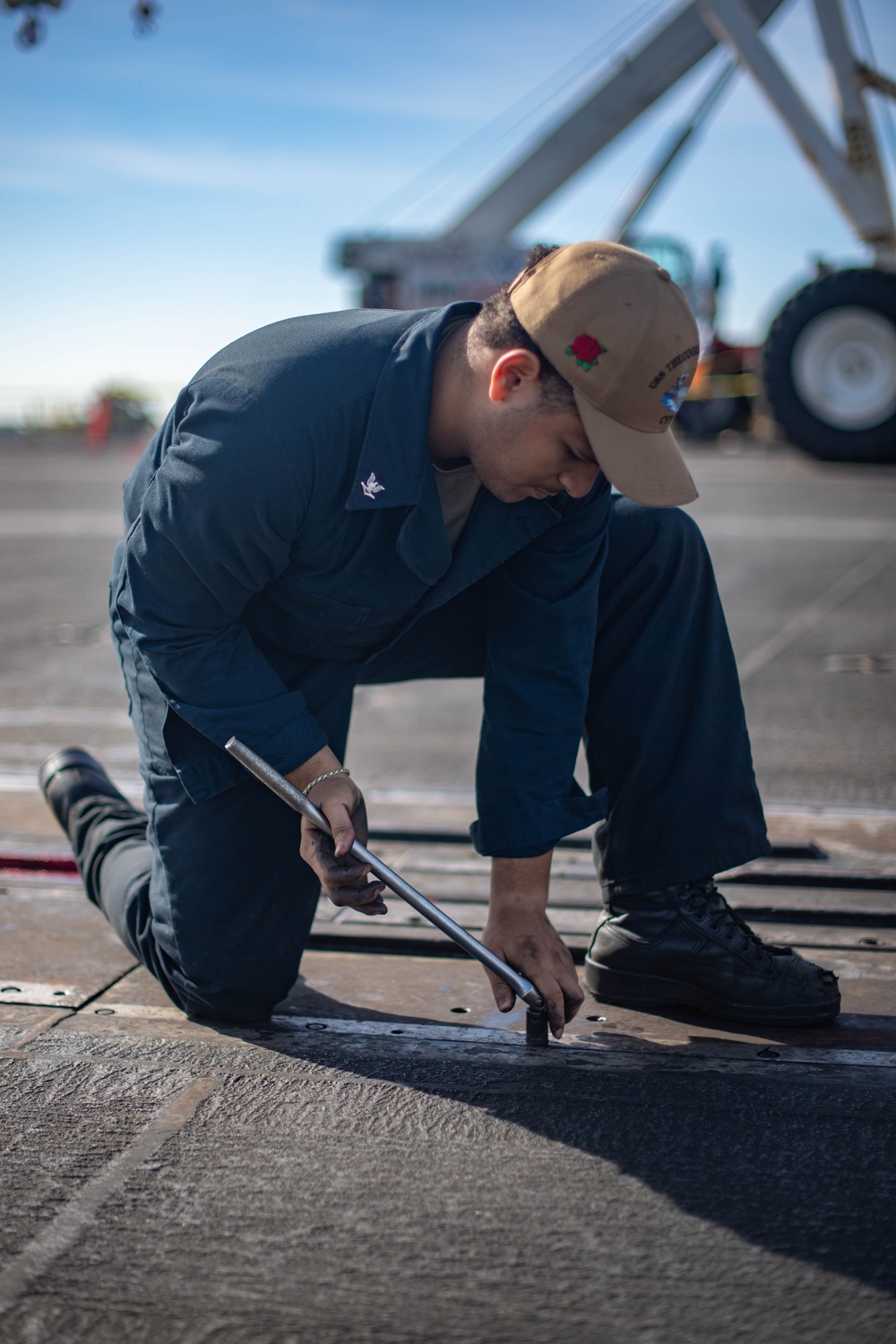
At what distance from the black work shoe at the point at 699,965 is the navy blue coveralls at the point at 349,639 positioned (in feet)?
0.18

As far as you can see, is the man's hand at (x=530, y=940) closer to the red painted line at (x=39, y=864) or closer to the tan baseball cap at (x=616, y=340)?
the tan baseball cap at (x=616, y=340)

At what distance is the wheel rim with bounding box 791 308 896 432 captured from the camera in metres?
8.81

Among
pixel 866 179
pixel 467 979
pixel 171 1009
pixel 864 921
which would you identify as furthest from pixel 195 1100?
pixel 866 179

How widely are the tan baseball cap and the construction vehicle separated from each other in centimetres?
776

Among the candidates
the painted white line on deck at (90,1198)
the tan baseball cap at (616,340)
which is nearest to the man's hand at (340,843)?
the painted white line on deck at (90,1198)

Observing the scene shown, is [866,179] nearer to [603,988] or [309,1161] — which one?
[603,988]

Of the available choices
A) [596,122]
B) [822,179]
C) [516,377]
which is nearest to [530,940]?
[516,377]

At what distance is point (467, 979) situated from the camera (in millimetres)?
2170

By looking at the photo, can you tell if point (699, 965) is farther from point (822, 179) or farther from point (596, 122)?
point (596, 122)

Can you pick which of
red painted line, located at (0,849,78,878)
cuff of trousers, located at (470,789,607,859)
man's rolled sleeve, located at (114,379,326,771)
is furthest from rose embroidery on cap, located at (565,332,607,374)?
red painted line, located at (0,849,78,878)

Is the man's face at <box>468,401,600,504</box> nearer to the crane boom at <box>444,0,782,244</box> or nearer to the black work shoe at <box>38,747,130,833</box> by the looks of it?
the black work shoe at <box>38,747,130,833</box>

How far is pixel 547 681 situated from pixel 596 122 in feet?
30.9

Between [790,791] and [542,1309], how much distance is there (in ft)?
6.89

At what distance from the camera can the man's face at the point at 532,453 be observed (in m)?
1.71
